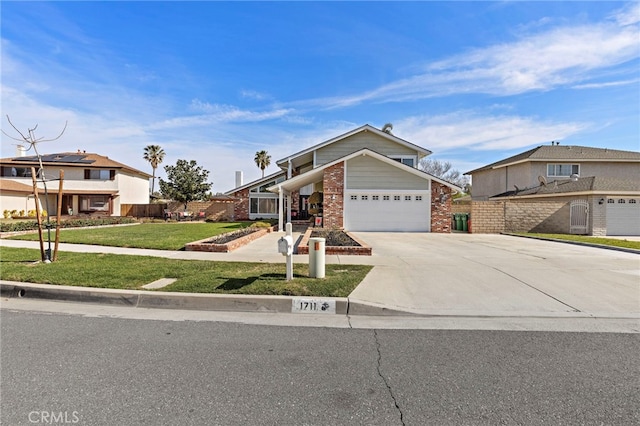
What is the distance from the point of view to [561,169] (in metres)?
28.0

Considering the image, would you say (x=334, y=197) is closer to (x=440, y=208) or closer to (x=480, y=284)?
(x=440, y=208)

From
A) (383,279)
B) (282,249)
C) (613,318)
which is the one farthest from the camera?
(383,279)

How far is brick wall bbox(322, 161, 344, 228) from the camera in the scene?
19.0 metres

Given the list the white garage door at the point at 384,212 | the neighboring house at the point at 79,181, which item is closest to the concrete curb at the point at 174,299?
the white garage door at the point at 384,212

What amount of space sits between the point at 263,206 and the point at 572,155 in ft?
86.3

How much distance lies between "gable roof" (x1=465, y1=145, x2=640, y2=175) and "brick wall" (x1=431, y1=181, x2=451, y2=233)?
1349 centimetres

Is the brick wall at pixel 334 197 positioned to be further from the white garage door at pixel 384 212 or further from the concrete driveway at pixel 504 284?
the concrete driveway at pixel 504 284

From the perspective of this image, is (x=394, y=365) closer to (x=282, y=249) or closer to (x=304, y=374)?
(x=304, y=374)

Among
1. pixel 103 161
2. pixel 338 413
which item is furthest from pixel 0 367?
pixel 103 161

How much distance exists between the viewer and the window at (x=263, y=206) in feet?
93.1

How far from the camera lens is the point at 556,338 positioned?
4340mm

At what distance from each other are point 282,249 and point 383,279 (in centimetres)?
227

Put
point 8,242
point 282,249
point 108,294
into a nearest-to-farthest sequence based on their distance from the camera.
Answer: point 108,294
point 282,249
point 8,242

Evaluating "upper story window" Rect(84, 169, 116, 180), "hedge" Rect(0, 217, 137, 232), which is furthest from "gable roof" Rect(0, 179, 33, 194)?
"hedge" Rect(0, 217, 137, 232)
